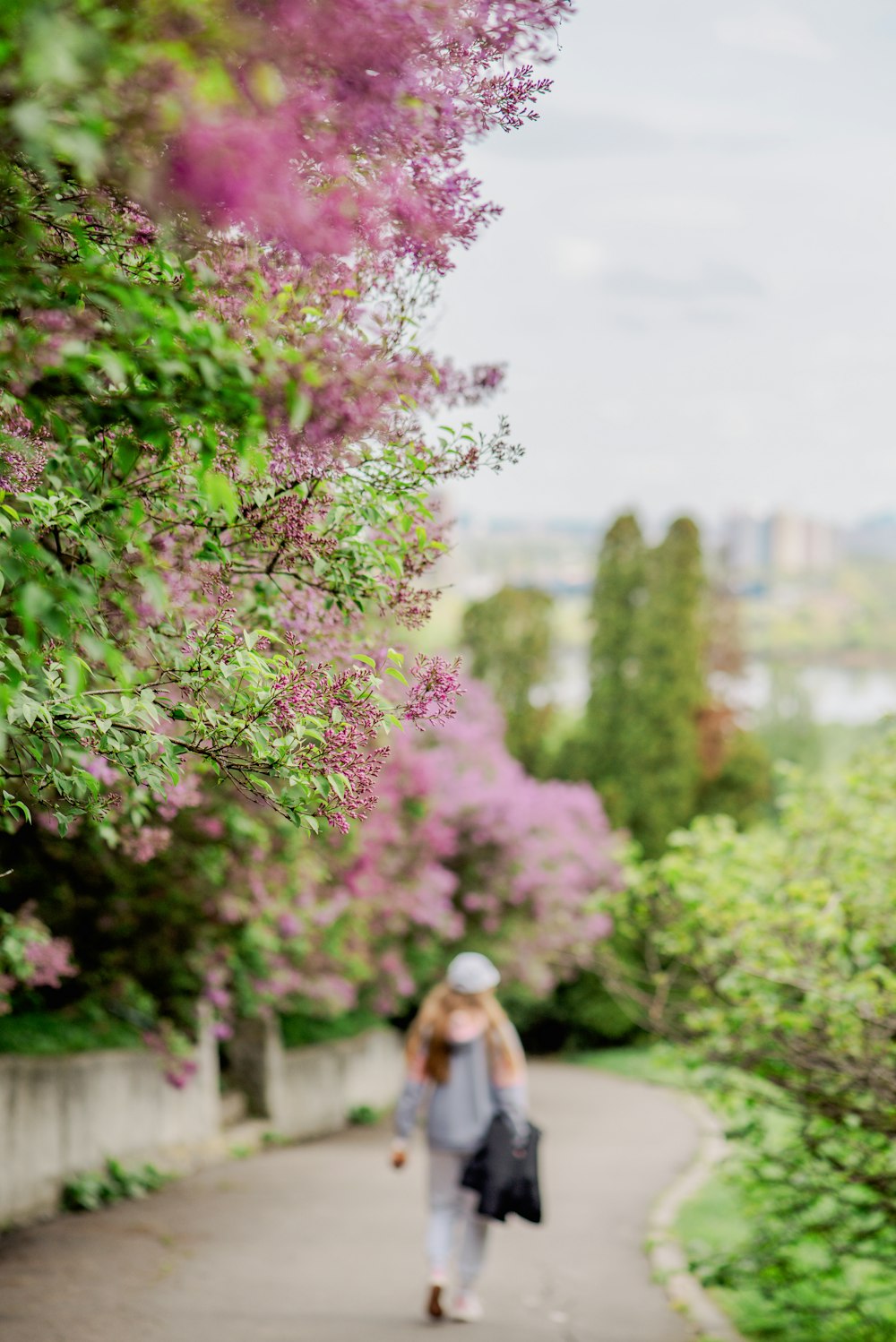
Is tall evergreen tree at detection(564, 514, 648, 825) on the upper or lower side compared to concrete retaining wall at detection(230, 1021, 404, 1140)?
upper

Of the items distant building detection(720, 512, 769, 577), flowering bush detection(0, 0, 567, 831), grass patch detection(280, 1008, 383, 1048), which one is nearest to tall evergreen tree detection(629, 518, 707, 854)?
grass patch detection(280, 1008, 383, 1048)

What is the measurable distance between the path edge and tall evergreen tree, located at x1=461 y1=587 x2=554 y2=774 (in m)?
18.8

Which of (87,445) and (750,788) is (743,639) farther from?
(87,445)

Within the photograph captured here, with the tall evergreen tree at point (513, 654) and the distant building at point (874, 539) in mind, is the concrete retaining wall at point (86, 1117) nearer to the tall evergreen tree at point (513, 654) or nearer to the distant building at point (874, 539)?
the tall evergreen tree at point (513, 654)

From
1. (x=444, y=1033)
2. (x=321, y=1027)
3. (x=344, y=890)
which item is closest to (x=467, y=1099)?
(x=444, y=1033)

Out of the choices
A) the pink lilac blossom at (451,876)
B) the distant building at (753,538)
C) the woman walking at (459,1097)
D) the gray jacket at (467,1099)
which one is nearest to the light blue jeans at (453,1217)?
the woman walking at (459,1097)

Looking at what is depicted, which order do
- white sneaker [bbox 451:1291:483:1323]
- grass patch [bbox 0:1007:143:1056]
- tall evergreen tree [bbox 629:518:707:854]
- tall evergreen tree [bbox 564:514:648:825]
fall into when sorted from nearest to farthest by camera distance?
white sneaker [bbox 451:1291:483:1323]
grass patch [bbox 0:1007:143:1056]
tall evergreen tree [bbox 629:518:707:854]
tall evergreen tree [bbox 564:514:648:825]

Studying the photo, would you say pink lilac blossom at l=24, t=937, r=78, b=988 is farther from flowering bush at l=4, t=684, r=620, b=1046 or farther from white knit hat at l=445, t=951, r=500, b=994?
white knit hat at l=445, t=951, r=500, b=994

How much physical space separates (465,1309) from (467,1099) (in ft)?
3.39

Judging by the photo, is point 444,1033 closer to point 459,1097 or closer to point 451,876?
point 459,1097

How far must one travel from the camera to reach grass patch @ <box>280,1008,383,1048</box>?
1731cm

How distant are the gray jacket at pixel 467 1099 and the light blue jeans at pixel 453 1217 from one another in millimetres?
109

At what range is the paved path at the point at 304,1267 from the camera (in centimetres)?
684

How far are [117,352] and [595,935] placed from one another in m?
19.4
